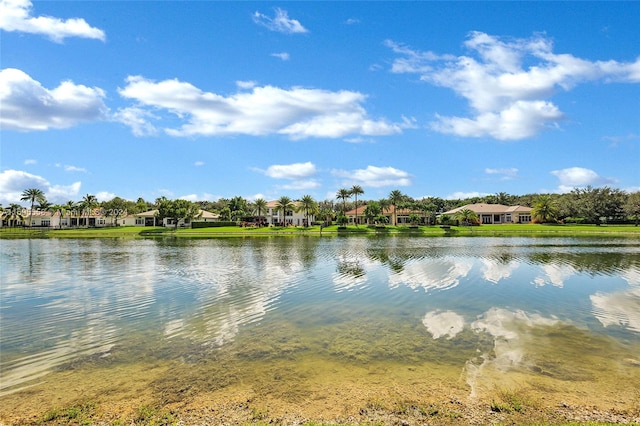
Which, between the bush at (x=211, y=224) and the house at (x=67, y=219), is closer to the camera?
the bush at (x=211, y=224)

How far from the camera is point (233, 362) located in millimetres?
11133

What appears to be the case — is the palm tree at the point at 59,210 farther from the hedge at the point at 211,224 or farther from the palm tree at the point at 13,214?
the hedge at the point at 211,224

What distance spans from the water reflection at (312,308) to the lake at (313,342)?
0.30 feet

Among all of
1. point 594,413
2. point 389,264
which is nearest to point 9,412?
point 594,413

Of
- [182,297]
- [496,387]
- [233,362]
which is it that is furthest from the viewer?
[182,297]

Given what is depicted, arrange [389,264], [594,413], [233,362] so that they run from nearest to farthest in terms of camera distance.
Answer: [594,413] < [233,362] < [389,264]

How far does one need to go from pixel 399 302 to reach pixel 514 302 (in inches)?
216

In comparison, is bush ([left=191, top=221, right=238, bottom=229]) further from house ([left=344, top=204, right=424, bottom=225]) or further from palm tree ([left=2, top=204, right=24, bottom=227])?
palm tree ([left=2, top=204, right=24, bottom=227])

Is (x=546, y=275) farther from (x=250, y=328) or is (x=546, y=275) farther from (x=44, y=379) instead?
(x=44, y=379)

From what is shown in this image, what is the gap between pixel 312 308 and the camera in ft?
58.2

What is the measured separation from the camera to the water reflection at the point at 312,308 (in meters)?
12.3

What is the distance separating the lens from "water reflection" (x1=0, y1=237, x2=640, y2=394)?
1228 cm

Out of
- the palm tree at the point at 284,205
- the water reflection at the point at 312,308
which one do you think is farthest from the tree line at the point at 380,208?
the water reflection at the point at 312,308

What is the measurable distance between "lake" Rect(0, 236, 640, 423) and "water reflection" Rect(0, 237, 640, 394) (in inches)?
3.7
